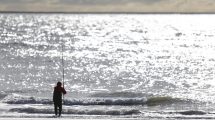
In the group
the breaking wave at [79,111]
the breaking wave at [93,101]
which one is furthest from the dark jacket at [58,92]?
the breaking wave at [93,101]

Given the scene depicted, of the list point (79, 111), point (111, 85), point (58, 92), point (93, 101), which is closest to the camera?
point (58, 92)

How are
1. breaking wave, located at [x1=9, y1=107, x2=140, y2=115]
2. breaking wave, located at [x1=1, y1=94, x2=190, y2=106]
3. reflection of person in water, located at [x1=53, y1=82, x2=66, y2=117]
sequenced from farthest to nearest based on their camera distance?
breaking wave, located at [x1=1, y1=94, x2=190, y2=106]
breaking wave, located at [x1=9, y1=107, x2=140, y2=115]
reflection of person in water, located at [x1=53, y1=82, x2=66, y2=117]

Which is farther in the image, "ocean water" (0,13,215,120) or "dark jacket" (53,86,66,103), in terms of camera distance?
"ocean water" (0,13,215,120)

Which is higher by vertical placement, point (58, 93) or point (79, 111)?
point (58, 93)

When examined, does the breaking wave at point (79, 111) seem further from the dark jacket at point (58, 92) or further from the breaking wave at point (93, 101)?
the breaking wave at point (93, 101)

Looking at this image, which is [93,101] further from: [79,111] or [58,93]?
[58,93]

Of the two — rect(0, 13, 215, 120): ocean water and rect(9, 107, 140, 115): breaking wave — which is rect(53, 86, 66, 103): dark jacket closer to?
rect(0, 13, 215, 120): ocean water

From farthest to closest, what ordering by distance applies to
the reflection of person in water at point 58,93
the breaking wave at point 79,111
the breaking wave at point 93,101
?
the breaking wave at point 93,101
the breaking wave at point 79,111
the reflection of person in water at point 58,93

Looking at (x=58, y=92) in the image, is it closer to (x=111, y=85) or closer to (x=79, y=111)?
(x=79, y=111)

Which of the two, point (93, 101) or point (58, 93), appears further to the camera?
A: point (93, 101)

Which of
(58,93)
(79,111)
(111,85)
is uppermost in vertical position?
(111,85)

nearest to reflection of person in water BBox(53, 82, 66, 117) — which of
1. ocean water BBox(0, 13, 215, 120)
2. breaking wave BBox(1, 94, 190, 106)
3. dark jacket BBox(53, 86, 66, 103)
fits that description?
dark jacket BBox(53, 86, 66, 103)

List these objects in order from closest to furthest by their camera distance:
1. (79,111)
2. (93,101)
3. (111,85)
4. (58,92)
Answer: (58,92)
(79,111)
(93,101)
(111,85)

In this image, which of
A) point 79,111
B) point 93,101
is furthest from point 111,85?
point 79,111
